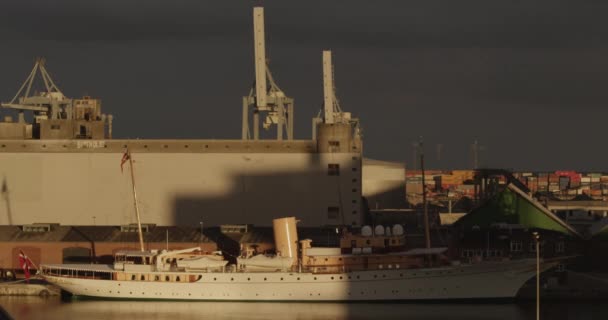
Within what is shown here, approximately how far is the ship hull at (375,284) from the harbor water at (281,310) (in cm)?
84

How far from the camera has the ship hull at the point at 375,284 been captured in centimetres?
6300

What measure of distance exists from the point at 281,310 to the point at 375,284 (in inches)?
216

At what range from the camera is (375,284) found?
6297 cm

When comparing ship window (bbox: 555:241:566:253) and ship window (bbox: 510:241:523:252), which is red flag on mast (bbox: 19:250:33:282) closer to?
ship window (bbox: 510:241:523:252)

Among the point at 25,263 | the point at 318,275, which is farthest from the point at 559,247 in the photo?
the point at 25,263

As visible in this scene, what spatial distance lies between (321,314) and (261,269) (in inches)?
255

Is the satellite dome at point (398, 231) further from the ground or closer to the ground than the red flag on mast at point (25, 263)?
further from the ground

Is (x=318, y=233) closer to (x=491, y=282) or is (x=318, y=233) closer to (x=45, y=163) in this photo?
(x=491, y=282)

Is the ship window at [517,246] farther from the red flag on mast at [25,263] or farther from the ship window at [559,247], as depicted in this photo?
the red flag on mast at [25,263]

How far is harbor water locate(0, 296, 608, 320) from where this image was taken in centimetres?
5722

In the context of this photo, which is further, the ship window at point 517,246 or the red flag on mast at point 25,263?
the red flag on mast at point 25,263

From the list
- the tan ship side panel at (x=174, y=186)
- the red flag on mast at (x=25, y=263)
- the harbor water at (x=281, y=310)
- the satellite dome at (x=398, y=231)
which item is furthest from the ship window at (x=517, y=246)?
the red flag on mast at (x=25, y=263)

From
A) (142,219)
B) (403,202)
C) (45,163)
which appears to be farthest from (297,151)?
(403,202)

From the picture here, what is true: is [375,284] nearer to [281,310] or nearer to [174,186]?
[281,310]
